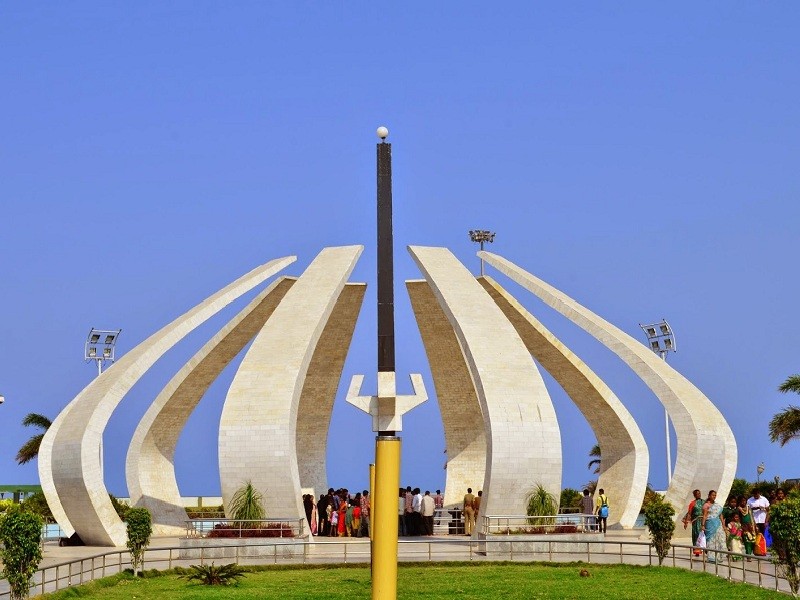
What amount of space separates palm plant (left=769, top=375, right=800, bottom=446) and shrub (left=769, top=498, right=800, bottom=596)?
16.7 metres

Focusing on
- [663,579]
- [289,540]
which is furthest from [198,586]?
[663,579]

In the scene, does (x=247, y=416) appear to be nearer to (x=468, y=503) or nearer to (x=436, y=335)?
(x=468, y=503)

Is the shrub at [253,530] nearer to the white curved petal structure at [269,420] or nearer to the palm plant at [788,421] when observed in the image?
the white curved petal structure at [269,420]

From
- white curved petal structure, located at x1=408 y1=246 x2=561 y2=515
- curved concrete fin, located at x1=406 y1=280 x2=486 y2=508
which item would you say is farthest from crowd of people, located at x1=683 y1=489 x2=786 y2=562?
curved concrete fin, located at x1=406 y1=280 x2=486 y2=508

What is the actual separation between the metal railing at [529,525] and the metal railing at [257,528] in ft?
11.4

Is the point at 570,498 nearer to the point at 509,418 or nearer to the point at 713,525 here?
the point at 509,418

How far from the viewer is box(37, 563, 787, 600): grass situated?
47.5 ft

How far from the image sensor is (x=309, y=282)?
27.4m

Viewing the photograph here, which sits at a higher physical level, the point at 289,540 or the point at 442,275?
the point at 442,275

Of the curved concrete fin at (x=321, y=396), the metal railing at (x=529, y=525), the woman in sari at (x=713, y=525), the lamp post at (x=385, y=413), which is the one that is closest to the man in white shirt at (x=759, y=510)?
the woman in sari at (x=713, y=525)

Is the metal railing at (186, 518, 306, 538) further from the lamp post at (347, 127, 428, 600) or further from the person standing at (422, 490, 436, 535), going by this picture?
the lamp post at (347, 127, 428, 600)

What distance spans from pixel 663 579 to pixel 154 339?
14.1m

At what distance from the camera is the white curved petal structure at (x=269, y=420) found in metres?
22.1

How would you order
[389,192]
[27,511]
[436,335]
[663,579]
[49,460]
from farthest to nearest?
[436,335], [49,460], [663,579], [27,511], [389,192]
